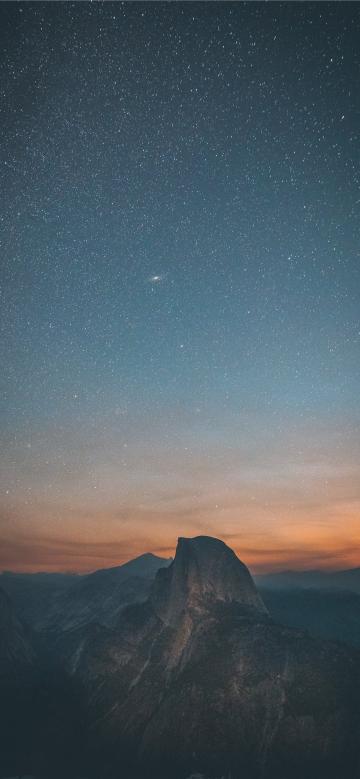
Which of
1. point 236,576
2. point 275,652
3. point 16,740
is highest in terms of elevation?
point 236,576

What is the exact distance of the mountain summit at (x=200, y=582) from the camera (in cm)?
14300

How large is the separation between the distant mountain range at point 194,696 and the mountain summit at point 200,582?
0.44 meters

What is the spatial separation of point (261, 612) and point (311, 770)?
2067 inches

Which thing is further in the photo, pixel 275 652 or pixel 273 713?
pixel 275 652

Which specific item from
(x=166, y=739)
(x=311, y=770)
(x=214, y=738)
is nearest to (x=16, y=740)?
(x=166, y=739)

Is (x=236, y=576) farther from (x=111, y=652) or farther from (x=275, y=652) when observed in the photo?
(x=111, y=652)

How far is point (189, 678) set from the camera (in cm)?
12219

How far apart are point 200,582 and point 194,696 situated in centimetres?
3470

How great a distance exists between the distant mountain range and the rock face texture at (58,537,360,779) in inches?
12.0

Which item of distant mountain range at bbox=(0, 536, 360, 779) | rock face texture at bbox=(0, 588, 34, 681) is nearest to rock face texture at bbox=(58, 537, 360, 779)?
distant mountain range at bbox=(0, 536, 360, 779)

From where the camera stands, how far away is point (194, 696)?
382 ft

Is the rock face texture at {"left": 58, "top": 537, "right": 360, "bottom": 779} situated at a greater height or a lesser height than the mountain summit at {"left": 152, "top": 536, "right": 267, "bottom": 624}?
lesser

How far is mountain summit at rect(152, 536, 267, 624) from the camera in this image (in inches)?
5630

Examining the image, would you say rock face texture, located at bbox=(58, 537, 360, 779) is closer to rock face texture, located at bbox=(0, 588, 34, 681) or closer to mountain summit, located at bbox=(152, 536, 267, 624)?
mountain summit, located at bbox=(152, 536, 267, 624)
